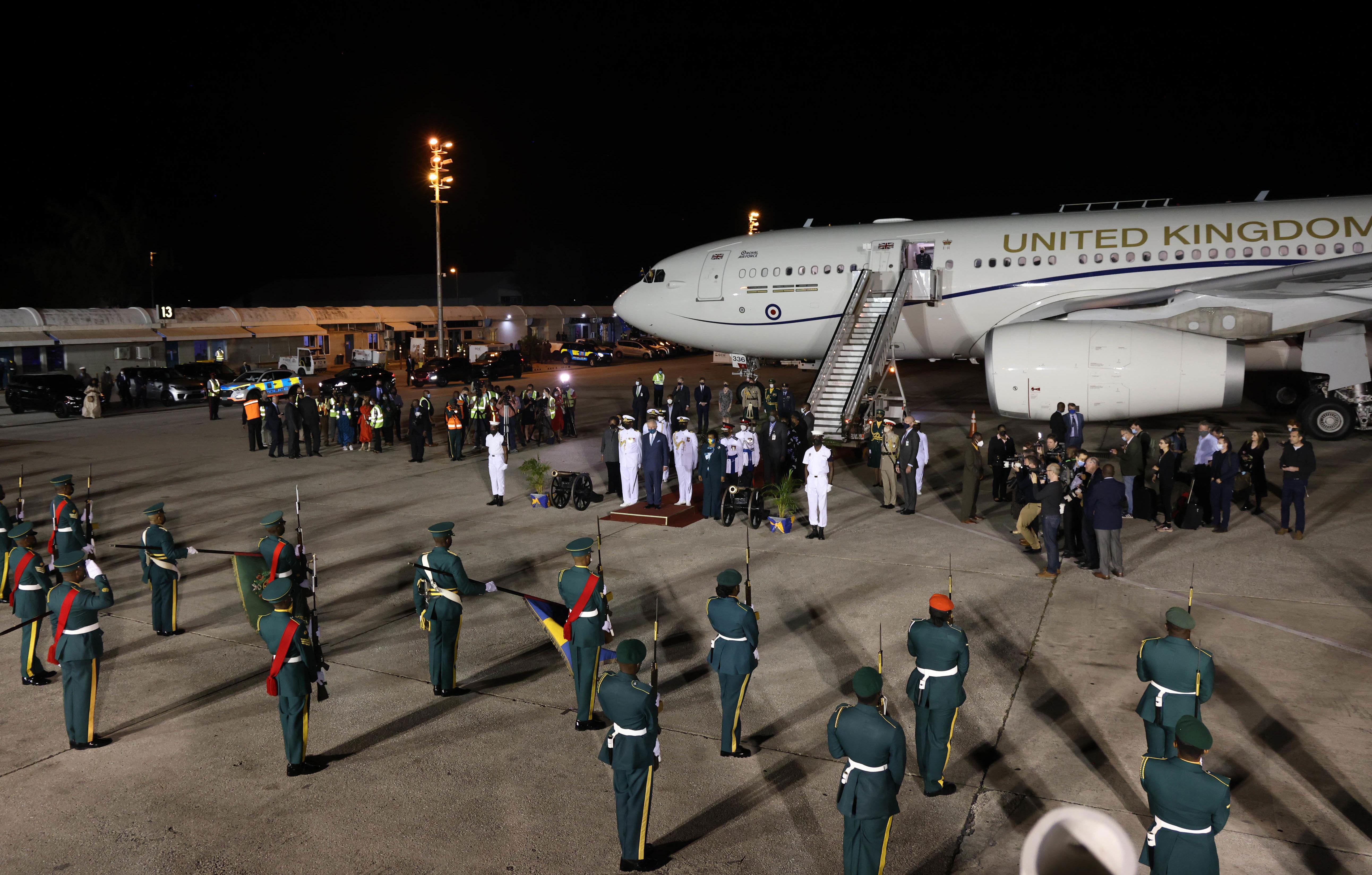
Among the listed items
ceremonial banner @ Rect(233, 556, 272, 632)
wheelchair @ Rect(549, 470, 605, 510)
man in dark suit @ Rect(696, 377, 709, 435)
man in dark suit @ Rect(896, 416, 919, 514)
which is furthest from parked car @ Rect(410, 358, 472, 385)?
ceremonial banner @ Rect(233, 556, 272, 632)

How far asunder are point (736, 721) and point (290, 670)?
10.9ft

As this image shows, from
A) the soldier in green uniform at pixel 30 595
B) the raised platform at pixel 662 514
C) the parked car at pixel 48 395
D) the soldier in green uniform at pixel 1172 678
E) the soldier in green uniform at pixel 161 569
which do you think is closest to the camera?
the soldier in green uniform at pixel 1172 678

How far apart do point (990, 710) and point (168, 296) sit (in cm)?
9328

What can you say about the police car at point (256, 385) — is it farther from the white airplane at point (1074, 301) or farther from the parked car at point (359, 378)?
the white airplane at point (1074, 301)

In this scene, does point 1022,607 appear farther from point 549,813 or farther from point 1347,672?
point 549,813

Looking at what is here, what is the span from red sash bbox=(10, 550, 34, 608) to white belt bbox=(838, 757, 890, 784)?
7651 millimetres

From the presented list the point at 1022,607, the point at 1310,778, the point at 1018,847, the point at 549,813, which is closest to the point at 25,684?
the point at 549,813

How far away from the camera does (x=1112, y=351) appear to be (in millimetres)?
16453

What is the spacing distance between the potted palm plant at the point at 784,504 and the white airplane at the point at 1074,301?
407 cm

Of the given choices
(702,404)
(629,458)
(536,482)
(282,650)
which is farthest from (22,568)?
(702,404)

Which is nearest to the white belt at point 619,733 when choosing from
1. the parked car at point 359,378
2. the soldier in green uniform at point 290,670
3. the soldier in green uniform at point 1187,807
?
the soldier in green uniform at point 290,670

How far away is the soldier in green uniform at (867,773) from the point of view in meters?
4.90

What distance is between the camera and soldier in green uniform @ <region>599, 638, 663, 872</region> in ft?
17.7

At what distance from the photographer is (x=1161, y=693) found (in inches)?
237
